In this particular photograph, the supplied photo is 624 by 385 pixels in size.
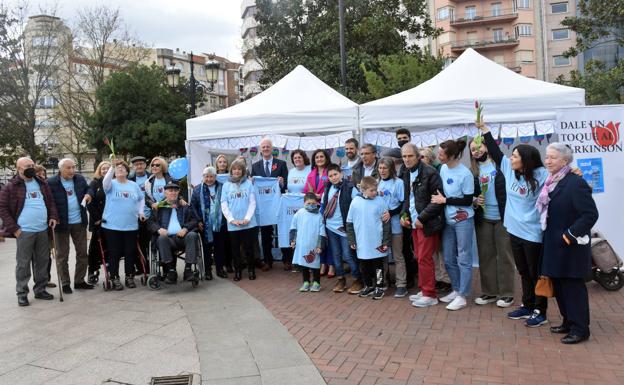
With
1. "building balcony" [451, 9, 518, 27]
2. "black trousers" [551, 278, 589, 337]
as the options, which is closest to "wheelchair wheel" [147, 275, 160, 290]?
"black trousers" [551, 278, 589, 337]

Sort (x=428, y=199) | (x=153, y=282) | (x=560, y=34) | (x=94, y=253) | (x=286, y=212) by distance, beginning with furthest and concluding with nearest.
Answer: (x=560, y=34) → (x=286, y=212) → (x=94, y=253) → (x=153, y=282) → (x=428, y=199)

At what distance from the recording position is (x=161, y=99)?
25438mm

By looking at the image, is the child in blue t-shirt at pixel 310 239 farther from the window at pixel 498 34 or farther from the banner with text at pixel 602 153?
the window at pixel 498 34

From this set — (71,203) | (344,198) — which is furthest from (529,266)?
(71,203)

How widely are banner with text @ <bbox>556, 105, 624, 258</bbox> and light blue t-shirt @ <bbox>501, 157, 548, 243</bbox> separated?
2.12 m

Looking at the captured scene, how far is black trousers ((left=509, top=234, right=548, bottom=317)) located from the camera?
4.87m

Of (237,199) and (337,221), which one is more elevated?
(237,199)

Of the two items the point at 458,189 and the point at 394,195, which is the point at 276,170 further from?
the point at 458,189

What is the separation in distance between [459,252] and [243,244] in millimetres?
3455

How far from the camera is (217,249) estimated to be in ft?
26.4

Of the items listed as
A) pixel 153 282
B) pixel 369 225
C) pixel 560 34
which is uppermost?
pixel 560 34

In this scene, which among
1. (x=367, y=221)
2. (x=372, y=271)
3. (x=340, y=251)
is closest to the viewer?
(x=367, y=221)

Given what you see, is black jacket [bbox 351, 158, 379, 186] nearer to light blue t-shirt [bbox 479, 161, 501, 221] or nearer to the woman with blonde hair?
light blue t-shirt [bbox 479, 161, 501, 221]

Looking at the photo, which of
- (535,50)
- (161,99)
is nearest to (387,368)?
(161,99)
